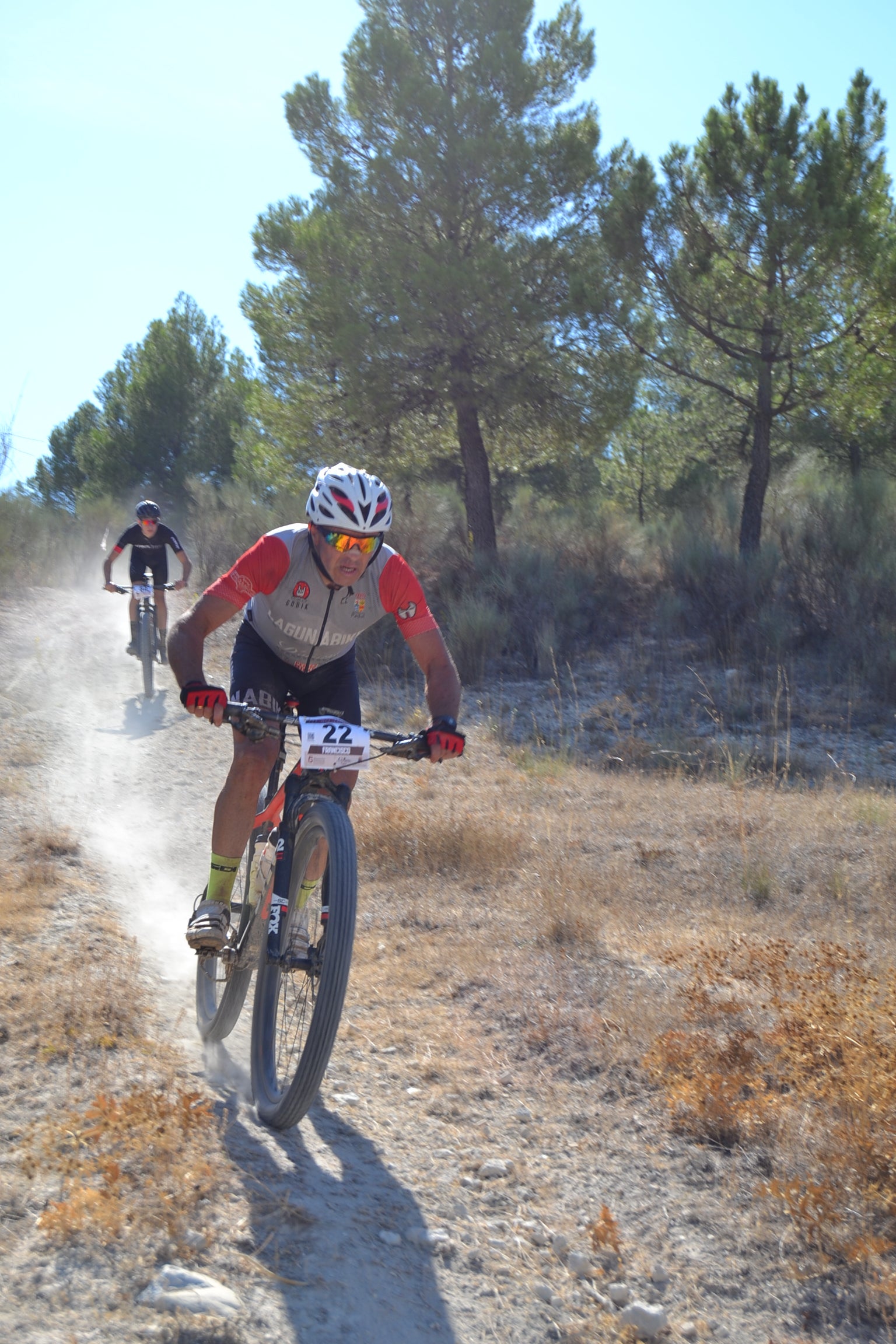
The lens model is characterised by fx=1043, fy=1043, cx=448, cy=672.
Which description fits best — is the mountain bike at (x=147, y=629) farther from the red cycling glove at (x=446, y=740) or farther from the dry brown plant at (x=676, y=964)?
the red cycling glove at (x=446, y=740)

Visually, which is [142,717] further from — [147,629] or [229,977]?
[229,977]

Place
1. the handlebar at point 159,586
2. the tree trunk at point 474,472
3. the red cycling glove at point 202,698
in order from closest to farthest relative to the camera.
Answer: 1. the red cycling glove at point 202,698
2. the handlebar at point 159,586
3. the tree trunk at point 474,472

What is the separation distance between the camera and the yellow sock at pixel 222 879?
3.87m

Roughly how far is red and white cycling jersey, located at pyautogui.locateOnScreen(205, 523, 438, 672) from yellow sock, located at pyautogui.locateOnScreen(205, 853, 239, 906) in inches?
31.0

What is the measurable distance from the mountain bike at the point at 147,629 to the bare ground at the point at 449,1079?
3.76m

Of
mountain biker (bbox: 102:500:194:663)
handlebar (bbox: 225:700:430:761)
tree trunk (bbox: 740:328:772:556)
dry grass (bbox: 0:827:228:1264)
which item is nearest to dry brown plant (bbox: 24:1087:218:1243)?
dry grass (bbox: 0:827:228:1264)

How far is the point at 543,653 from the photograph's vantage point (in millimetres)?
14719

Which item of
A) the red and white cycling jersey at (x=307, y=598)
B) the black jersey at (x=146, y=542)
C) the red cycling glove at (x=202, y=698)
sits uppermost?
the black jersey at (x=146, y=542)

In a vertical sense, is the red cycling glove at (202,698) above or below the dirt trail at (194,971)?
above

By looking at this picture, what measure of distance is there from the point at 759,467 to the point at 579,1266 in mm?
15625

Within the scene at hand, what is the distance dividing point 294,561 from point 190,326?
38176 millimetres

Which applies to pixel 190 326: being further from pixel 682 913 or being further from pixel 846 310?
pixel 682 913

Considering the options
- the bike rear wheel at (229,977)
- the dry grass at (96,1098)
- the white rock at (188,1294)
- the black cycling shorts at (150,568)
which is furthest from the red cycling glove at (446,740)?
the black cycling shorts at (150,568)

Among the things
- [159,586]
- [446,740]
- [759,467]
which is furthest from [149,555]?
Answer: [759,467]
